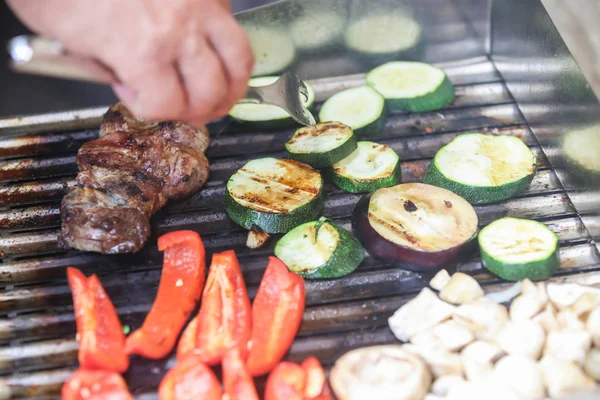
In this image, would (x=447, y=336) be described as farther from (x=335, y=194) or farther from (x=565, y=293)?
(x=335, y=194)

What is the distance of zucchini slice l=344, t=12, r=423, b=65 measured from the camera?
5.47m

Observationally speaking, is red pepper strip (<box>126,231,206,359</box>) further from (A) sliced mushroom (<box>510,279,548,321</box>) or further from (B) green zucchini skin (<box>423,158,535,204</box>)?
(A) sliced mushroom (<box>510,279,548,321</box>)

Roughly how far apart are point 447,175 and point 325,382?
5.67 ft

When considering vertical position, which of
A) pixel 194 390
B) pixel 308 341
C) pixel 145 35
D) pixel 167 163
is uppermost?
pixel 145 35

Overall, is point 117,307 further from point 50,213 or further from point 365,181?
point 365,181

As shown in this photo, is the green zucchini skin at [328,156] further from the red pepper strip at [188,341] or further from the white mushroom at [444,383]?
the white mushroom at [444,383]

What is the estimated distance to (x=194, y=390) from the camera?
3123mm

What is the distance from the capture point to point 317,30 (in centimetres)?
541

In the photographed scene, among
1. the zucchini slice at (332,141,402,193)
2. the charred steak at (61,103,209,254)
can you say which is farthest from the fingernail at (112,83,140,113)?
the zucchini slice at (332,141,402,193)

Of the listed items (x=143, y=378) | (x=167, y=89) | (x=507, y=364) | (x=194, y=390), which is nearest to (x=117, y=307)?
(x=143, y=378)

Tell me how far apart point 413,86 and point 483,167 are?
109 centimetres

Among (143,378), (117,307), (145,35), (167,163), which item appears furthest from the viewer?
(167,163)

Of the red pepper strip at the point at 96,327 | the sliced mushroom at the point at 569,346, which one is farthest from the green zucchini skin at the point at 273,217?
the sliced mushroom at the point at 569,346

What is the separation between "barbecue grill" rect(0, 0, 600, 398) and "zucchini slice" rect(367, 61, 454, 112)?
9 cm
